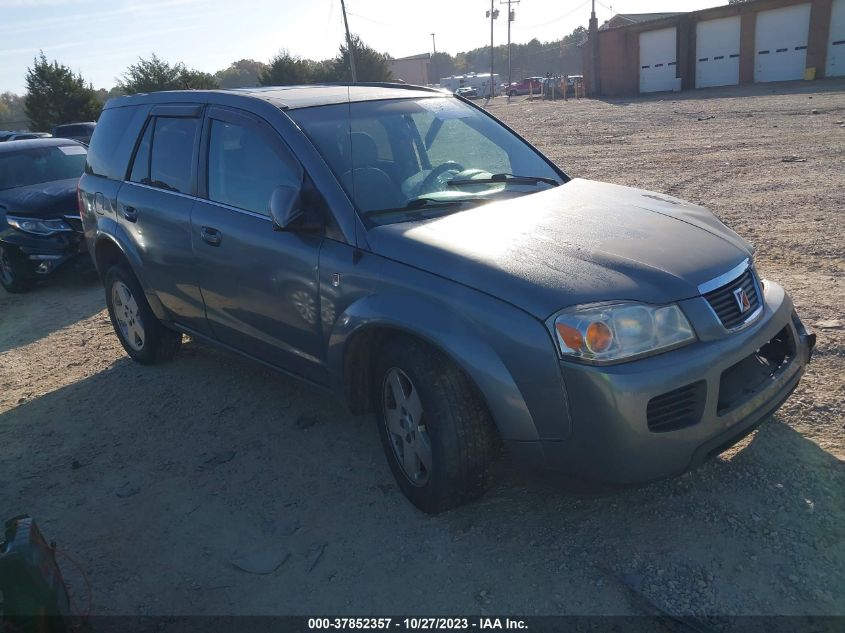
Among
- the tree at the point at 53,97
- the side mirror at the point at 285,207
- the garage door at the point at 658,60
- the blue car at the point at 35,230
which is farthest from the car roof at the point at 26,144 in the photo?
the garage door at the point at 658,60

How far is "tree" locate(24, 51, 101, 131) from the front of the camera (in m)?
28.8

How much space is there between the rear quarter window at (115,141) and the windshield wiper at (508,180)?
2541 millimetres

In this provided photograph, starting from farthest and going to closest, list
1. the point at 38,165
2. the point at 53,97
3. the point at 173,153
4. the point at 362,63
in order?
the point at 362,63, the point at 53,97, the point at 38,165, the point at 173,153

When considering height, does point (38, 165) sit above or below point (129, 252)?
above

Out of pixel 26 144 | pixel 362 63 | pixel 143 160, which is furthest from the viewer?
pixel 362 63

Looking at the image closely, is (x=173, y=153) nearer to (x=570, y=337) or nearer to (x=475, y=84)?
(x=570, y=337)

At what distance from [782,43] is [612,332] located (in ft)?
122

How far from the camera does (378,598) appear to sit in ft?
9.41

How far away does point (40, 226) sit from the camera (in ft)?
27.2

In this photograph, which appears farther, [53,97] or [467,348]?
[53,97]

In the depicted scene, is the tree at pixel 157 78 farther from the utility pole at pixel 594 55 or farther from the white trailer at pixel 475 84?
the white trailer at pixel 475 84

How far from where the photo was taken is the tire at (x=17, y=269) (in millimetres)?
8422

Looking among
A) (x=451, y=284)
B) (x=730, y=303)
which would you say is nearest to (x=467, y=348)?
(x=451, y=284)

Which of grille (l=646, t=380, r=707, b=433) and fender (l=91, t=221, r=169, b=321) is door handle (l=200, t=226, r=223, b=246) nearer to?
fender (l=91, t=221, r=169, b=321)
